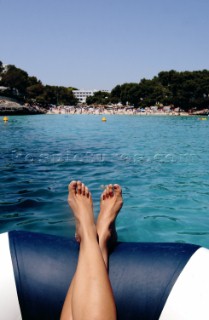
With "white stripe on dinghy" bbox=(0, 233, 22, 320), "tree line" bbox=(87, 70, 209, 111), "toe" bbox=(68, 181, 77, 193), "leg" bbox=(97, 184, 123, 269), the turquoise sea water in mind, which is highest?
"tree line" bbox=(87, 70, 209, 111)

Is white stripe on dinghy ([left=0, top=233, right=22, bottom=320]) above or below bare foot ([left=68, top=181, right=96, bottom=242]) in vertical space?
below

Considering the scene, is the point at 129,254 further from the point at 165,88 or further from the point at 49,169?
the point at 165,88

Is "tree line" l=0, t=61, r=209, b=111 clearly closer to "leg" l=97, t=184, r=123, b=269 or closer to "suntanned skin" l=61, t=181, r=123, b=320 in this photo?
"leg" l=97, t=184, r=123, b=269

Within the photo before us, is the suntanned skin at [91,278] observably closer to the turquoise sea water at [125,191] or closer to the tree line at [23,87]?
the turquoise sea water at [125,191]

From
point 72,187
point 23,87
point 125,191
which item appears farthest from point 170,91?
point 72,187

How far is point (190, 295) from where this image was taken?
140 cm

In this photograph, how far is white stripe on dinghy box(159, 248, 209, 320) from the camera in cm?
135

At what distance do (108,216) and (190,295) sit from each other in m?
0.77

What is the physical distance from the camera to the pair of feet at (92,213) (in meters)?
1.76

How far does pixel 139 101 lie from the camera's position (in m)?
65.2

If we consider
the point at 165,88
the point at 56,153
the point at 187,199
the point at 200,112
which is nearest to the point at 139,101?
the point at 165,88

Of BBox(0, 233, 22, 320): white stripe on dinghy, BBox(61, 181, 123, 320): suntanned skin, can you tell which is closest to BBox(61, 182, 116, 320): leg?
BBox(61, 181, 123, 320): suntanned skin

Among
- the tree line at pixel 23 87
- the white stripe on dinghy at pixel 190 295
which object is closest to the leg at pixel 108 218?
the white stripe on dinghy at pixel 190 295

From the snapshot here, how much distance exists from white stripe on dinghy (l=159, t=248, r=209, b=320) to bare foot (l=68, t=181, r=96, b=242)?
54cm
